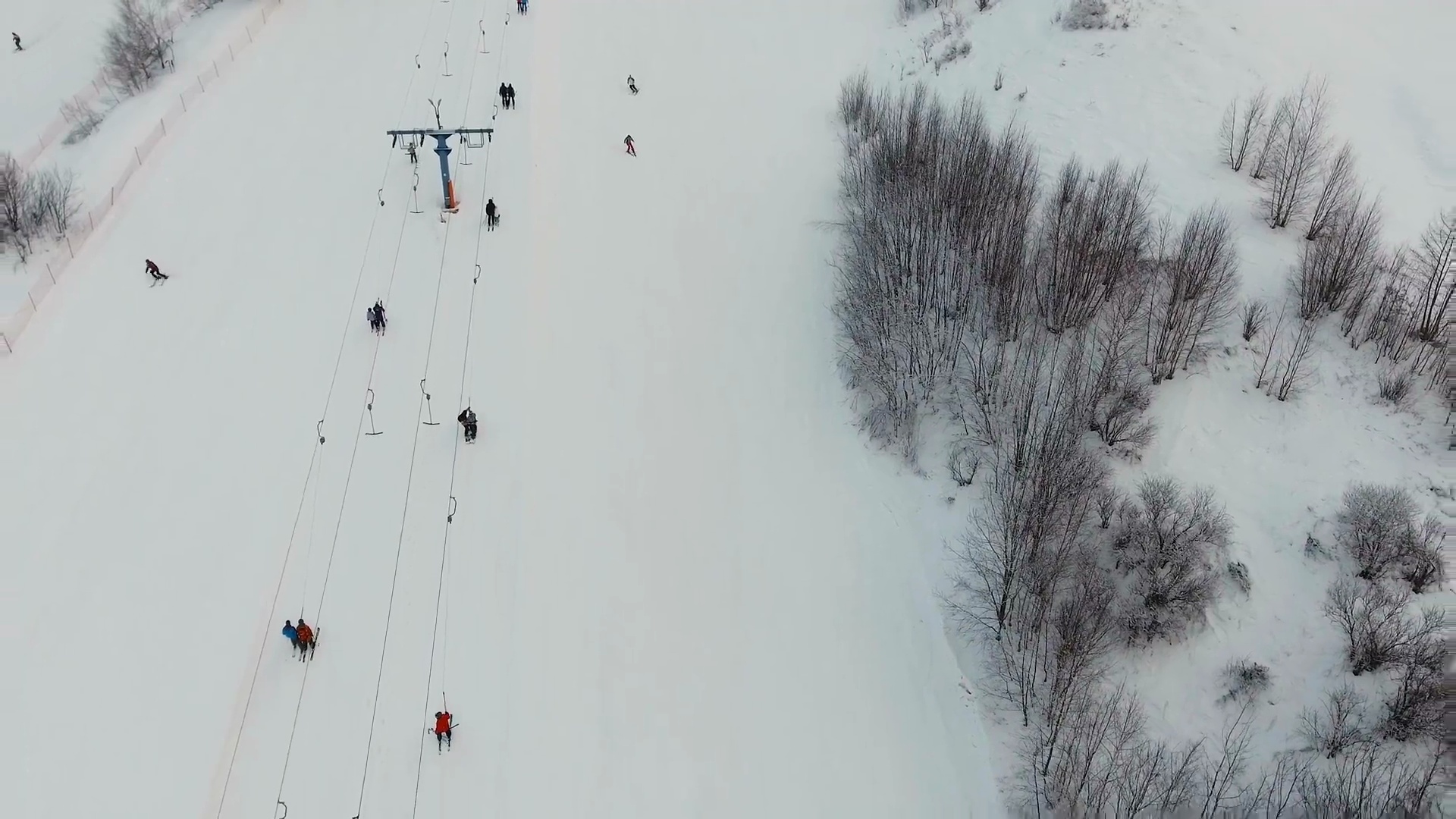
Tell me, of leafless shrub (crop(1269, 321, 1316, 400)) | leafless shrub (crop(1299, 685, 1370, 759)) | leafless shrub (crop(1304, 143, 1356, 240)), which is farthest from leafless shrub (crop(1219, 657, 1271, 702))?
leafless shrub (crop(1304, 143, 1356, 240))

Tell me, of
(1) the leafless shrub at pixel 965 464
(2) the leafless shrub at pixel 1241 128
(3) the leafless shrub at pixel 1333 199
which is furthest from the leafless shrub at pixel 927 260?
(3) the leafless shrub at pixel 1333 199

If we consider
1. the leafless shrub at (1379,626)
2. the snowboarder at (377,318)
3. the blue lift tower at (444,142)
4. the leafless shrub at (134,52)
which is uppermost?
the leafless shrub at (134,52)

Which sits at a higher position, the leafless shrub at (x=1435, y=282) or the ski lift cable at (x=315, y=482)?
the leafless shrub at (x=1435, y=282)

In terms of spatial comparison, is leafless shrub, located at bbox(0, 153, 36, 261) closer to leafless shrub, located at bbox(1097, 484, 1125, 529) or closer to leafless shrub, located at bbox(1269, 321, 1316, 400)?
leafless shrub, located at bbox(1097, 484, 1125, 529)

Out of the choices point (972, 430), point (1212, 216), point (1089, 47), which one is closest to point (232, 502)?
point (972, 430)

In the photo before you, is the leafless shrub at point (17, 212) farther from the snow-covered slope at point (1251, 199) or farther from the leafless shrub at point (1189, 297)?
the leafless shrub at point (1189, 297)

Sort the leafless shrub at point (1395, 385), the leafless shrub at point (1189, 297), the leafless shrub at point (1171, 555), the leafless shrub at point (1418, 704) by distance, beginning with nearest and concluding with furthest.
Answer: the leafless shrub at point (1418, 704), the leafless shrub at point (1171, 555), the leafless shrub at point (1395, 385), the leafless shrub at point (1189, 297)

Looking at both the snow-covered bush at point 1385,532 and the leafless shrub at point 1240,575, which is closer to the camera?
the snow-covered bush at point 1385,532
